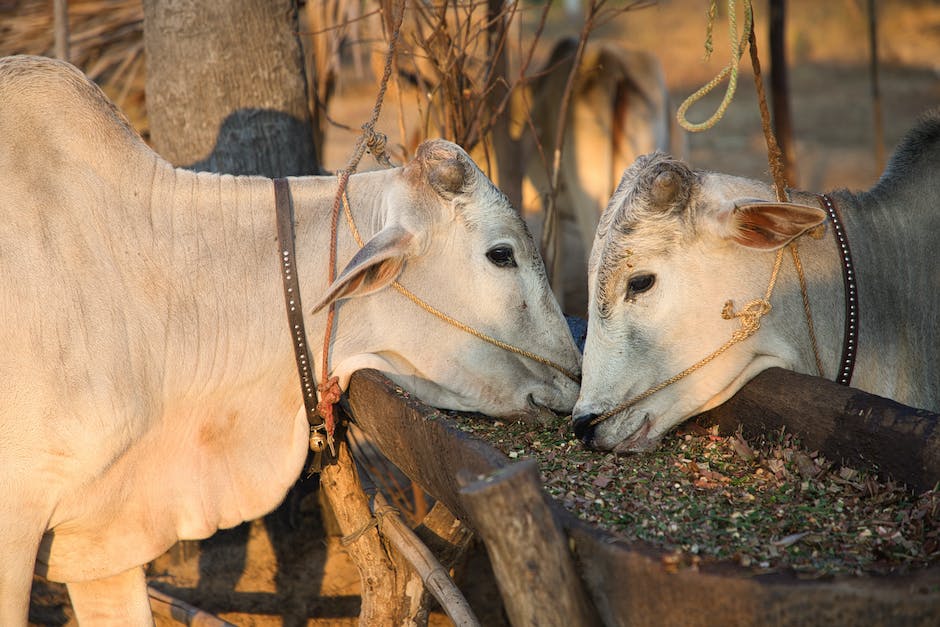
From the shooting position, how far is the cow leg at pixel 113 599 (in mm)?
2928

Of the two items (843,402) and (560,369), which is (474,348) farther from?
(843,402)

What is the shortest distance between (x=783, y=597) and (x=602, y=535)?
329 mm

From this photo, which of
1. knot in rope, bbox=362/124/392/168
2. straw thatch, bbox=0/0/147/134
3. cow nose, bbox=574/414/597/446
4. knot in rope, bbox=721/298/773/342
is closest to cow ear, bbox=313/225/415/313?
knot in rope, bbox=362/124/392/168

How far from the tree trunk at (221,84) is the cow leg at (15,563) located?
166cm

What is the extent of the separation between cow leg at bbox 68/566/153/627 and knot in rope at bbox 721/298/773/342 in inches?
69.7

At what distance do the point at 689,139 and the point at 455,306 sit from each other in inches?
322

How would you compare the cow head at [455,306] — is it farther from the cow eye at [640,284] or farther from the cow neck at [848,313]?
the cow neck at [848,313]

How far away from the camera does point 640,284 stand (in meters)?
2.68

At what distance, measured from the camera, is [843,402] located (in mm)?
2197

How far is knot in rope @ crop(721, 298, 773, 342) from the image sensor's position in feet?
8.48

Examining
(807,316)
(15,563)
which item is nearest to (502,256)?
(807,316)

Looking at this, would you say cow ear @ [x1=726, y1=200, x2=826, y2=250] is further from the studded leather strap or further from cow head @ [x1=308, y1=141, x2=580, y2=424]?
the studded leather strap

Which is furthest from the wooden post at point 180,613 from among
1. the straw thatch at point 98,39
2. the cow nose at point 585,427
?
the straw thatch at point 98,39

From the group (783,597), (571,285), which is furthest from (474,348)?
(571,285)
